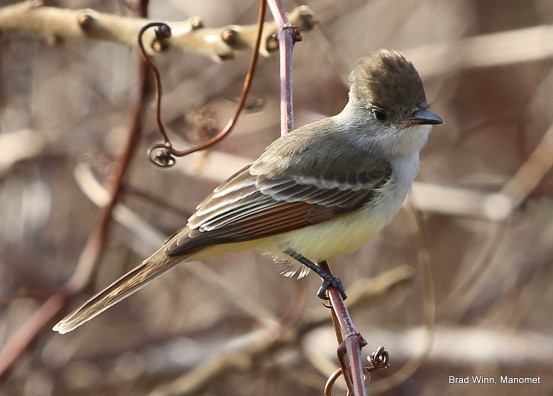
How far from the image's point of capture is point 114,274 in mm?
5730

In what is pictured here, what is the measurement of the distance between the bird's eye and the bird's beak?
0.46ft

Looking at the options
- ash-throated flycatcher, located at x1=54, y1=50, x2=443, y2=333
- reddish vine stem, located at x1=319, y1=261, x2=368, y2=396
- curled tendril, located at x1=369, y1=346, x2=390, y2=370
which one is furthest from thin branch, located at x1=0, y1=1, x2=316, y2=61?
curled tendril, located at x1=369, y1=346, x2=390, y2=370

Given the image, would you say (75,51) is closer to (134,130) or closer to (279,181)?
(134,130)

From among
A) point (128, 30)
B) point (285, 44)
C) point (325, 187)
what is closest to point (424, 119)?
point (325, 187)

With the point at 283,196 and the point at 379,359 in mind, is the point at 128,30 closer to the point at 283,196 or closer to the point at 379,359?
the point at 283,196

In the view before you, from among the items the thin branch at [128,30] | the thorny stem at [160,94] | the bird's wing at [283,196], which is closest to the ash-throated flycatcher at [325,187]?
the bird's wing at [283,196]

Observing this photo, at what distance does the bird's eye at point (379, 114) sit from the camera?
12.5 ft

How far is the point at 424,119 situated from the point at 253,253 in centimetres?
300

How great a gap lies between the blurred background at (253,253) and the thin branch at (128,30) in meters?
0.74

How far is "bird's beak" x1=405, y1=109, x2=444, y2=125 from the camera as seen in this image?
3588 mm

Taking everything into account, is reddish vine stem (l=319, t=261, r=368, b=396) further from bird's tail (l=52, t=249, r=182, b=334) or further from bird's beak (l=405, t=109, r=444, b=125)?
bird's beak (l=405, t=109, r=444, b=125)

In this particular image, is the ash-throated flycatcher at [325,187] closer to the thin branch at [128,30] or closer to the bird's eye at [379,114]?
the bird's eye at [379,114]

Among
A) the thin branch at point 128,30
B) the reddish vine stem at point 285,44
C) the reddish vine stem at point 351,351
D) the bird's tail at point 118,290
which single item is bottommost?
the reddish vine stem at point 351,351

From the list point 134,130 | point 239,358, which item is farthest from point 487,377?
point 134,130
